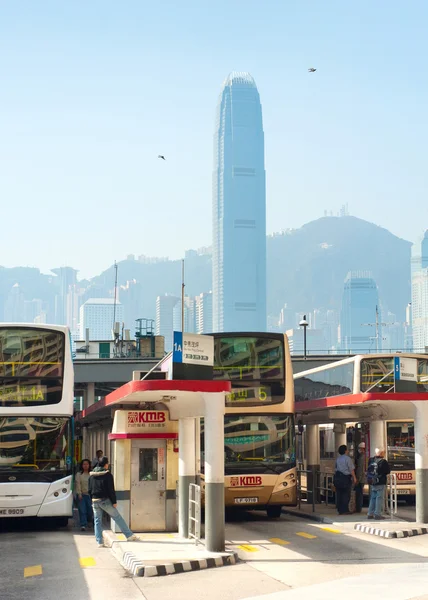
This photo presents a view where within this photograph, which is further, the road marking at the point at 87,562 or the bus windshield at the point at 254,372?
the bus windshield at the point at 254,372

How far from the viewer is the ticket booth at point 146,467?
854 inches

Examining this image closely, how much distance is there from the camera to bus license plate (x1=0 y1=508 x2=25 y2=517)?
2311cm

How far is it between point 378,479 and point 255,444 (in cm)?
315

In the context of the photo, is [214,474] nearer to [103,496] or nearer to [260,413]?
[103,496]

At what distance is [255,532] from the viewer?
2275 cm

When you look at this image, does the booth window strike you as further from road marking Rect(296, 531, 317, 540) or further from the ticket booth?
road marking Rect(296, 531, 317, 540)

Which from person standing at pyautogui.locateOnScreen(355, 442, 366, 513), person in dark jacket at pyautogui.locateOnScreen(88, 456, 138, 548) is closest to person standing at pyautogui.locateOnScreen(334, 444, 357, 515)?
person standing at pyautogui.locateOnScreen(355, 442, 366, 513)

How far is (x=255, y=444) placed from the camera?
25.5 metres

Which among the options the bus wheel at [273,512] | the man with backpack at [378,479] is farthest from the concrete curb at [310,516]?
the man with backpack at [378,479]

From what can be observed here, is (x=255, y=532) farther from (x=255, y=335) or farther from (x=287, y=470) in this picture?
(x=255, y=335)

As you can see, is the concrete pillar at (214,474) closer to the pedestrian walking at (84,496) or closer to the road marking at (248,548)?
the road marking at (248,548)

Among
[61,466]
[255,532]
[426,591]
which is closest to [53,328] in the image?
[61,466]

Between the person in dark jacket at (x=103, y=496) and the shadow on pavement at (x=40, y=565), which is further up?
the person in dark jacket at (x=103, y=496)

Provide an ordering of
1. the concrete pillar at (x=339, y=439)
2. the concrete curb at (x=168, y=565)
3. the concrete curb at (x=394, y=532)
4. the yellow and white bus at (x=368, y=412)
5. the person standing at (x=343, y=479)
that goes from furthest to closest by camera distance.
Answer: the concrete pillar at (x=339, y=439) < the yellow and white bus at (x=368, y=412) < the person standing at (x=343, y=479) < the concrete curb at (x=394, y=532) < the concrete curb at (x=168, y=565)
